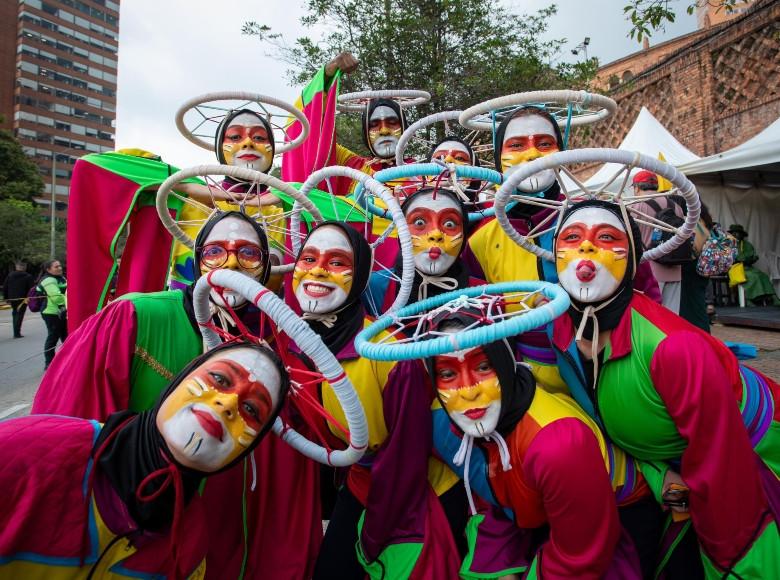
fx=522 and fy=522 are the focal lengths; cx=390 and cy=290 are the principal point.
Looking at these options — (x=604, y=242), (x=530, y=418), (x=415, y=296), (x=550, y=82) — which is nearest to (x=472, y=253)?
(x=415, y=296)

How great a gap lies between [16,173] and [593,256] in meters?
43.2

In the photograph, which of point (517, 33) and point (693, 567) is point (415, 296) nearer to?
point (693, 567)

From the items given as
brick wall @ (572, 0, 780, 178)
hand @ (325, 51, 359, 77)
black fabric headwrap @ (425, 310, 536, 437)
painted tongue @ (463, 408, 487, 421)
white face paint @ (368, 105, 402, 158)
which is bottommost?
painted tongue @ (463, 408, 487, 421)

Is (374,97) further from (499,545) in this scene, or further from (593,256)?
(499,545)

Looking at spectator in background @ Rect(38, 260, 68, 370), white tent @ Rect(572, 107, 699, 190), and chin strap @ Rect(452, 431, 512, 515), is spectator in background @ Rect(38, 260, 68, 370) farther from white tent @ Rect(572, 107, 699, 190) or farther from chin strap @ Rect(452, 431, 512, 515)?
white tent @ Rect(572, 107, 699, 190)

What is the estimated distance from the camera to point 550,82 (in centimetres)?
964

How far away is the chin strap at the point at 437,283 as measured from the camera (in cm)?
274

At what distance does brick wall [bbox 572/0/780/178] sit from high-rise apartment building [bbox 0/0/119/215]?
56.5 m

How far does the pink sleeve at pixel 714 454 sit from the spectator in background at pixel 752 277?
1005 centimetres

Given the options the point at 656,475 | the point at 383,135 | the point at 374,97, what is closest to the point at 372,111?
the point at 374,97

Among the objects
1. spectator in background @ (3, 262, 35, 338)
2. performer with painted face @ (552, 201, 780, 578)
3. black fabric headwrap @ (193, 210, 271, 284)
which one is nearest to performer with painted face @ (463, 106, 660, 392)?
performer with painted face @ (552, 201, 780, 578)

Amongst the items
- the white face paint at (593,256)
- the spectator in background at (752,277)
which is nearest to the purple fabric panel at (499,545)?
the white face paint at (593,256)

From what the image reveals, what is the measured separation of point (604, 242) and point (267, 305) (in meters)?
1.42

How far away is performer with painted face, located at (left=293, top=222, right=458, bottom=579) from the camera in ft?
7.54
